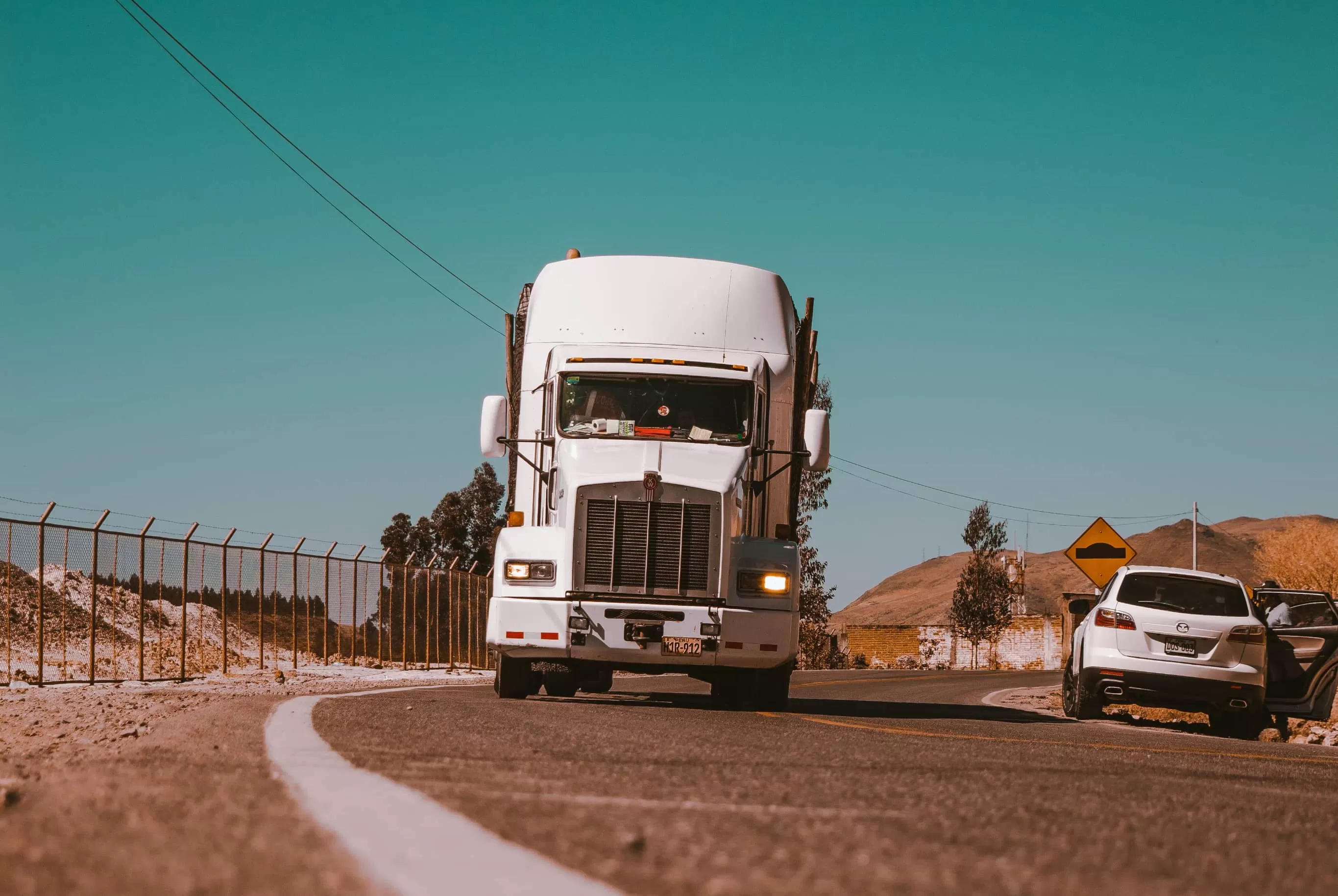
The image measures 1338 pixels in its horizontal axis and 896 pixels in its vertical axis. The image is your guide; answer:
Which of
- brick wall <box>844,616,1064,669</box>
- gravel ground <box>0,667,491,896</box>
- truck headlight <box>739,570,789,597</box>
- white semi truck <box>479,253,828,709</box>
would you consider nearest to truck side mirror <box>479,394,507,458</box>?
white semi truck <box>479,253,828,709</box>

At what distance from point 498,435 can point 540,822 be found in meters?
9.95

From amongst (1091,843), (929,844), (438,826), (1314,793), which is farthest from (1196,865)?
(1314,793)

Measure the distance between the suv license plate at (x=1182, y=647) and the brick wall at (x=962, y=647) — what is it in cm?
5329

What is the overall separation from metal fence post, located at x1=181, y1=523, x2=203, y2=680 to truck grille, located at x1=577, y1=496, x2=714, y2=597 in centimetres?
946

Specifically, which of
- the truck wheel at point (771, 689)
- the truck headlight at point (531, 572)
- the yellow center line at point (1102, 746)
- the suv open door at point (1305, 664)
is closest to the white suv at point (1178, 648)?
the suv open door at point (1305, 664)

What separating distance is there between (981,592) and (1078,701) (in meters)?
55.4

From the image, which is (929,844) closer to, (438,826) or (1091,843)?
(1091,843)

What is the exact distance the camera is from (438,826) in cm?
362

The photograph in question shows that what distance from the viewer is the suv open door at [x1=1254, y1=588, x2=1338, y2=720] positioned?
14.4 meters

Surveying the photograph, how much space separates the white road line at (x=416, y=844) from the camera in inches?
110

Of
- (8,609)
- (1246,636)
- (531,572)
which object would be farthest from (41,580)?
(1246,636)

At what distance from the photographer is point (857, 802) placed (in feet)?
16.1

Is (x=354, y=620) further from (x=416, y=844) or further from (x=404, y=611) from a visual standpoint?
(x=416, y=844)

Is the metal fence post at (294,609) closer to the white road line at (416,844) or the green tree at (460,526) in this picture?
the white road line at (416,844)
